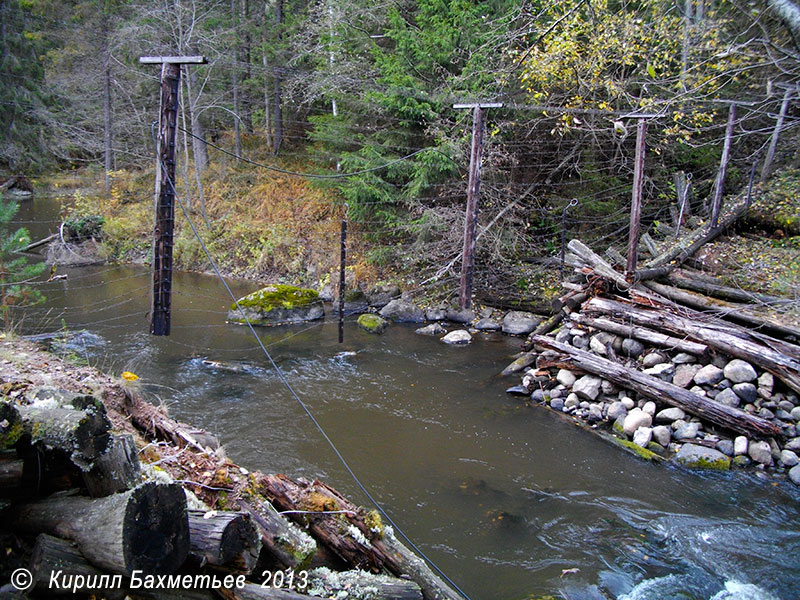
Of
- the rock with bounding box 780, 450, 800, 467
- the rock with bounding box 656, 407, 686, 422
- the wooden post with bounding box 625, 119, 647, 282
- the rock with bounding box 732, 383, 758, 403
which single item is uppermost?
the wooden post with bounding box 625, 119, 647, 282

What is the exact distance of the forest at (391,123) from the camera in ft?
42.0

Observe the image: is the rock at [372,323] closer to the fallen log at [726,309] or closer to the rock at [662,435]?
the fallen log at [726,309]

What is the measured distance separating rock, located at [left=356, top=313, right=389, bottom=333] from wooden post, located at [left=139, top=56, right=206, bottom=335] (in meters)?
6.02

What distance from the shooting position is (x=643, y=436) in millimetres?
7934

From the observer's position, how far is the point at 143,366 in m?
10.5

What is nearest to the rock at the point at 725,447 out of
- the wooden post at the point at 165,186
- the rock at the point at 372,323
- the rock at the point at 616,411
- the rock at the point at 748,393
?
the rock at the point at 748,393

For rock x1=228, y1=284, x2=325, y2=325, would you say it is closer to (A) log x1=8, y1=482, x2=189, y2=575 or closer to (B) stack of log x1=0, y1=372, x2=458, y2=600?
(B) stack of log x1=0, y1=372, x2=458, y2=600

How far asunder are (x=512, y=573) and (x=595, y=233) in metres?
12.5

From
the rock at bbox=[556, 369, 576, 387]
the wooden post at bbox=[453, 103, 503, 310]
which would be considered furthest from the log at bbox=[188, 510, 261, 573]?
the wooden post at bbox=[453, 103, 503, 310]

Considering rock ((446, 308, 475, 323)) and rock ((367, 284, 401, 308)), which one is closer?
rock ((446, 308, 475, 323))

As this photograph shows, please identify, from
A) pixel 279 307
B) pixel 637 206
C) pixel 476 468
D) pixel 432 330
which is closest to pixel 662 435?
pixel 476 468

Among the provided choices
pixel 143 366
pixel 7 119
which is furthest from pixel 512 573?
pixel 7 119

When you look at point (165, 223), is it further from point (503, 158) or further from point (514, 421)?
point (503, 158)

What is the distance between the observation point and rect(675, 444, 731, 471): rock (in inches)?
287
